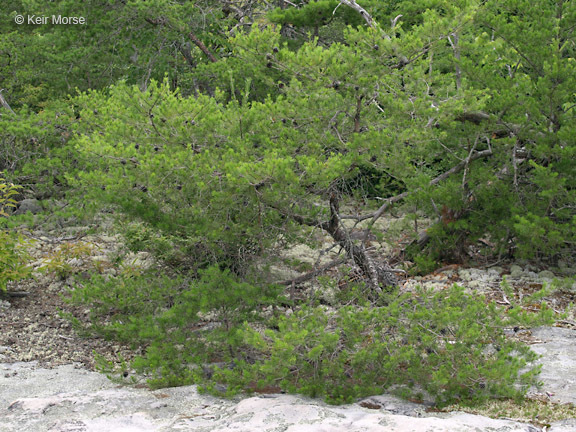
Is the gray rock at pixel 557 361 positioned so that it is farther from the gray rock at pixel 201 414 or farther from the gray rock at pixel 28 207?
the gray rock at pixel 28 207

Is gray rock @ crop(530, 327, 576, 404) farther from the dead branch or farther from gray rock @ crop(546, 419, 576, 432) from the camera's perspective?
the dead branch

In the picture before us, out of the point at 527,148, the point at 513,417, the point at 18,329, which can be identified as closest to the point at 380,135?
the point at 513,417

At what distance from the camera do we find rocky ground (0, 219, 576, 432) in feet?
11.3

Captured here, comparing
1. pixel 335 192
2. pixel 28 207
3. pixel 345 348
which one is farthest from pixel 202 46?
pixel 345 348

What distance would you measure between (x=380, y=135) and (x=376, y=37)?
72 centimetres

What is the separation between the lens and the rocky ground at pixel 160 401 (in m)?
3.45

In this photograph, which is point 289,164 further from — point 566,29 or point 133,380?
point 566,29

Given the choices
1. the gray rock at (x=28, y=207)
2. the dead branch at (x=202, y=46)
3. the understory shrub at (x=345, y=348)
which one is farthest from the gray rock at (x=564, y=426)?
the gray rock at (x=28, y=207)

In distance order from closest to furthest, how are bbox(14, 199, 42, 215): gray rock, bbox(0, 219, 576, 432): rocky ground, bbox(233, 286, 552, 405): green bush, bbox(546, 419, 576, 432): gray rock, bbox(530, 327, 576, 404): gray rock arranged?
bbox(546, 419, 576, 432): gray rock → bbox(0, 219, 576, 432): rocky ground → bbox(233, 286, 552, 405): green bush → bbox(530, 327, 576, 404): gray rock → bbox(14, 199, 42, 215): gray rock

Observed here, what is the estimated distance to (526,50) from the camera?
6.25m

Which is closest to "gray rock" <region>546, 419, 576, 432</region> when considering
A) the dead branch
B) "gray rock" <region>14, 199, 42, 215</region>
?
the dead branch

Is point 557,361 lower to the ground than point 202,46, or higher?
lower

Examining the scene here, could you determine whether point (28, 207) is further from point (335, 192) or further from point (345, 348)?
point (345, 348)

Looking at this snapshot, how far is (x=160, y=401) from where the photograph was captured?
410 cm
